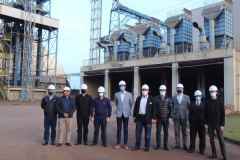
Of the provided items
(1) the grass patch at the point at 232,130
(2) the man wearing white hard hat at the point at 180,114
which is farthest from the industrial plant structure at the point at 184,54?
(2) the man wearing white hard hat at the point at 180,114

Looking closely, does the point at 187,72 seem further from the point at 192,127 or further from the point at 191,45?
the point at 192,127

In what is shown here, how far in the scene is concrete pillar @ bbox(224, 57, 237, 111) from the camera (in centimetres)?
1936

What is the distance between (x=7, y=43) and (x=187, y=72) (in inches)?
1293

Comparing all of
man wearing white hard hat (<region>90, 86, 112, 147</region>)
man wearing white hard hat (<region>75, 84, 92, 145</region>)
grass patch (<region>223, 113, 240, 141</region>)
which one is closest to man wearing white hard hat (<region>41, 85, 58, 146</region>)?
man wearing white hard hat (<region>75, 84, 92, 145</region>)

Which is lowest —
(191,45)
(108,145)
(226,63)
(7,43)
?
Answer: (108,145)

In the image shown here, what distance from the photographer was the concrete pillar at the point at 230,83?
19359mm

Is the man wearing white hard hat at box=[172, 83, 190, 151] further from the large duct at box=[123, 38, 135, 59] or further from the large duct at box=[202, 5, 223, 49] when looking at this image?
the large duct at box=[123, 38, 135, 59]

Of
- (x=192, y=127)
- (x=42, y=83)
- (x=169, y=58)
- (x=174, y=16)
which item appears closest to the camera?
(x=192, y=127)

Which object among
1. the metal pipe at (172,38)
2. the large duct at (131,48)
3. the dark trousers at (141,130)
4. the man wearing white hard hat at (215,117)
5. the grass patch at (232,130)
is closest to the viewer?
the man wearing white hard hat at (215,117)

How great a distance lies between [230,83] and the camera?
19.7 meters

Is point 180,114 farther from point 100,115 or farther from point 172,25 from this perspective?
point 172,25

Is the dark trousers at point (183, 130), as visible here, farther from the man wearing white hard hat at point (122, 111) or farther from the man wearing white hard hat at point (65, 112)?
the man wearing white hard hat at point (65, 112)

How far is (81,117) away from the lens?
7.32 metres

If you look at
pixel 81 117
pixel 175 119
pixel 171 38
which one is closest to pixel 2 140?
pixel 81 117
